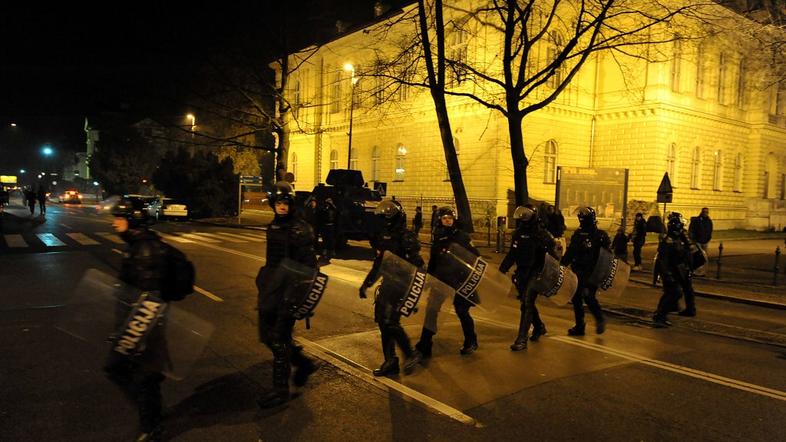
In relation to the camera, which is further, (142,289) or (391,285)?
(391,285)

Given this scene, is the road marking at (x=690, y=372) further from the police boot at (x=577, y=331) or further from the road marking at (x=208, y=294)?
the road marking at (x=208, y=294)

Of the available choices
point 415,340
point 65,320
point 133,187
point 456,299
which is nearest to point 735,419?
point 456,299

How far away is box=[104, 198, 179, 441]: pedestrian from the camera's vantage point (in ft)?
13.0

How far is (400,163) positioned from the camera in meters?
41.4

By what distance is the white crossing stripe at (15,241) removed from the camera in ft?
56.7

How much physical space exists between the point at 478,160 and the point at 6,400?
1229 inches

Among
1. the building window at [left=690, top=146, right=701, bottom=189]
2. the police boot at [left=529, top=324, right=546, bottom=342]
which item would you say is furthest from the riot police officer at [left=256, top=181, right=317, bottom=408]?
the building window at [left=690, top=146, right=701, bottom=189]

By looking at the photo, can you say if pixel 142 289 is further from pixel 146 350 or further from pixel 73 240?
pixel 73 240

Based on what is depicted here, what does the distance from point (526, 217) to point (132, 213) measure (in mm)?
4622

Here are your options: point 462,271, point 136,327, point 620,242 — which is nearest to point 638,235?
point 620,242

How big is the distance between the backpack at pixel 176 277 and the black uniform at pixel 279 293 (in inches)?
30.3

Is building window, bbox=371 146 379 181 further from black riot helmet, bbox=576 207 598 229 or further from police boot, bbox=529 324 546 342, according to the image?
police boot, bbox=529 324 546 342

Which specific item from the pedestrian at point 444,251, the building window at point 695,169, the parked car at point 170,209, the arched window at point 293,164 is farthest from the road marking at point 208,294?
the arched window at point 293,164

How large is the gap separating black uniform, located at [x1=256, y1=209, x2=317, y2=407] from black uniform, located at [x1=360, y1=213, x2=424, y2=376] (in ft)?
3.38
